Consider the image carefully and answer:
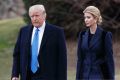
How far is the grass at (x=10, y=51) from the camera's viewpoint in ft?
60.0

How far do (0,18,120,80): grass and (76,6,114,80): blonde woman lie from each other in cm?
724

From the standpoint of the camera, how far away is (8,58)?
22.6 meters

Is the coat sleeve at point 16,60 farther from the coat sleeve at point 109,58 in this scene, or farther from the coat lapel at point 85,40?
the coat sleeve at point 109,58

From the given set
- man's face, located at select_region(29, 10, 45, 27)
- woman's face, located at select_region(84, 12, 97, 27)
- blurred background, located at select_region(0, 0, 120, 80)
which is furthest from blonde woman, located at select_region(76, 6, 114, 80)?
blurred background, located at select_region(0, 0, 120, 80)

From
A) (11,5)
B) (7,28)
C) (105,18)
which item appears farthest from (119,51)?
(11,5)

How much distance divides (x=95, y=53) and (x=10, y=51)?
16372 mm

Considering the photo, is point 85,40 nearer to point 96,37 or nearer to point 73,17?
point 96,37

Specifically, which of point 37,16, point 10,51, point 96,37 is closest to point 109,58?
point 96,37

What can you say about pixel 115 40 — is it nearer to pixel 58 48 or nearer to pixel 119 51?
pixel 119 51

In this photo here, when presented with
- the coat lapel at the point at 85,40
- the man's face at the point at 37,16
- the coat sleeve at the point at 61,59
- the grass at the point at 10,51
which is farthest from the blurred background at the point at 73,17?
the man's face at the point at 37,16

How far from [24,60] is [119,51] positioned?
14099mm

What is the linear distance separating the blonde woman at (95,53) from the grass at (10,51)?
7.24m

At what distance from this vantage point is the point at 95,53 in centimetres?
863

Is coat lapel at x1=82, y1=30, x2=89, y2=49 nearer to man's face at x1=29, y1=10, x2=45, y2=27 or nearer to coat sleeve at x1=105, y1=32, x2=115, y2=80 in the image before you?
coat sleeve at x1=105, y1=32, x2=115, y2=80
